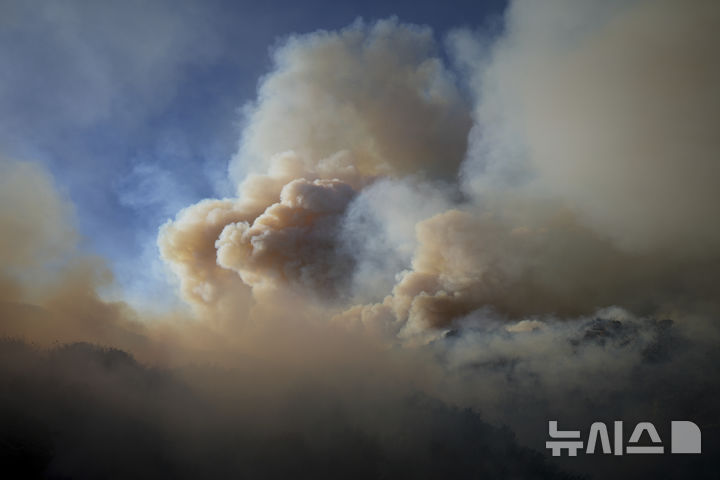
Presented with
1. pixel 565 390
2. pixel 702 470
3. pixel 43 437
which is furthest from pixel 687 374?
pixel 43 437

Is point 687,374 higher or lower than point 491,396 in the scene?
higher

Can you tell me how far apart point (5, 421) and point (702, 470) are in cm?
13142

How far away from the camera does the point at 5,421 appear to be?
5353 cm

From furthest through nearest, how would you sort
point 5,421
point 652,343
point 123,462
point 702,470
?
point 702,470, point 652,343, point 123,462, point 5,421

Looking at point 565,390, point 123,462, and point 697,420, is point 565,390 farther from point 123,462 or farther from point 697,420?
point 123,462

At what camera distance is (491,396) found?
84688 millimetres

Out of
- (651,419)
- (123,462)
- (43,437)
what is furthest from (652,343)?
(43,437)

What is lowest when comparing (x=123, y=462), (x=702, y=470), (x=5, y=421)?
(x=702, y=470)

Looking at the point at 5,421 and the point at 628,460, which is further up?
the point at 5,421

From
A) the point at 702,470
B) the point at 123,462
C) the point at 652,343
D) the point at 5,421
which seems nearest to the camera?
the point at 5,421

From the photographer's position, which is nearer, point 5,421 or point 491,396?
point 5,421

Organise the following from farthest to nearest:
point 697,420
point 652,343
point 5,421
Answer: point 697,420 < point 652,343 < point 5,421

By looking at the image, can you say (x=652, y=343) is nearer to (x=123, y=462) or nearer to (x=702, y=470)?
(x=702, y=470)

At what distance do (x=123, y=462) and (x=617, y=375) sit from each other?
88.1 meters
